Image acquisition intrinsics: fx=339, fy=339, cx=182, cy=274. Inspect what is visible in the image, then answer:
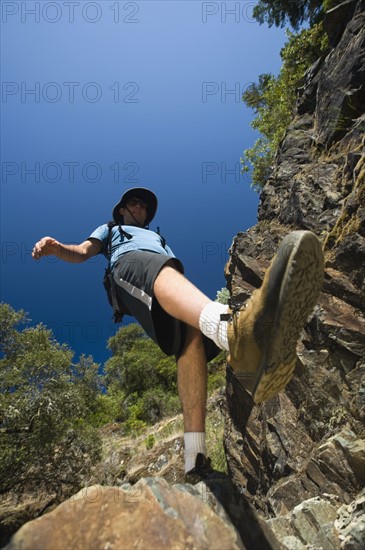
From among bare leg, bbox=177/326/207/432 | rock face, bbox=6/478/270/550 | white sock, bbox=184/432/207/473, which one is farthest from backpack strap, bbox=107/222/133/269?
rock face, bbox=6/478/270/550

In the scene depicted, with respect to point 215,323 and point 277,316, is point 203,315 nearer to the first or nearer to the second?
point 215,323

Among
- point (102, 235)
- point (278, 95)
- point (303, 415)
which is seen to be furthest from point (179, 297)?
point (278, 95)

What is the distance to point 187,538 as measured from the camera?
1.97 m

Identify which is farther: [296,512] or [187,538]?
[296,512]

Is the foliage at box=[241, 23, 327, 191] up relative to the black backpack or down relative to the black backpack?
up

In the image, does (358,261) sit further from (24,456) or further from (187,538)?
(24,456)

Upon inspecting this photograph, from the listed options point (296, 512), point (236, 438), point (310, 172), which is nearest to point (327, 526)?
point (296, 512)

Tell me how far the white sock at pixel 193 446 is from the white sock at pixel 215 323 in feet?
2.63

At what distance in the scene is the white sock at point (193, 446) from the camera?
2.68 metres

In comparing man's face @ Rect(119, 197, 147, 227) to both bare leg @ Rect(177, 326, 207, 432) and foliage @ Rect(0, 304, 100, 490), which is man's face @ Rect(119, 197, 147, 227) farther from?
foliage @ Rect(0, 304, 100, 490)

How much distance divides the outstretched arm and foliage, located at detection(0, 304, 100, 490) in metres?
12.1

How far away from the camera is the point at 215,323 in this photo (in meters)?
2.46

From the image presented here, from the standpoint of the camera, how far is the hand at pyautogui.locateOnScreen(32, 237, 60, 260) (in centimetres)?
354

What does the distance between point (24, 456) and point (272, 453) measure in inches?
446
